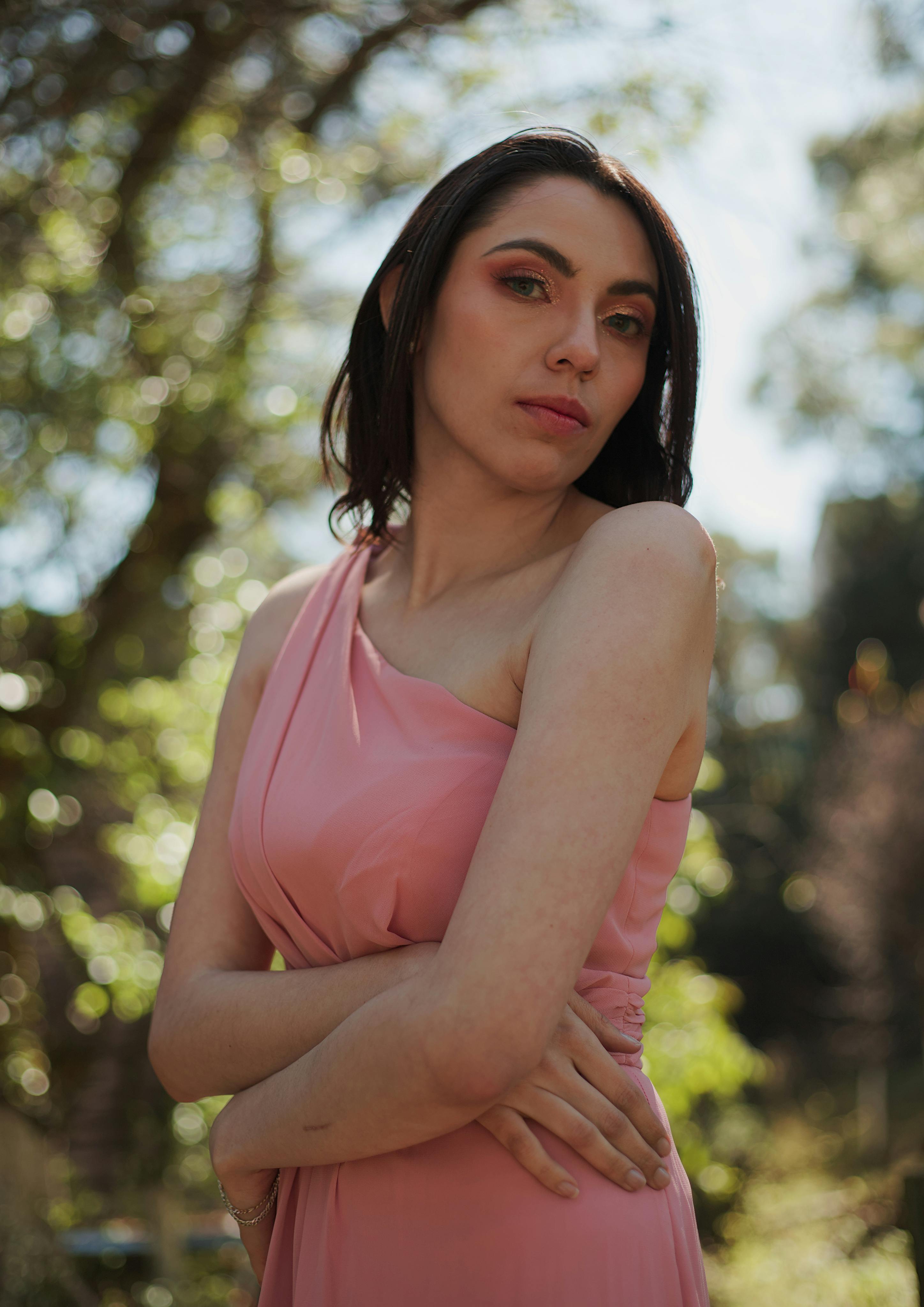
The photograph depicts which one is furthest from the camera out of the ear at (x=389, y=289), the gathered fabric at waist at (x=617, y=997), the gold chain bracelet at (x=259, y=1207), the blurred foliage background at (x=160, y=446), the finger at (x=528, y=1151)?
the blurred foliage background at (x=160, y=446)

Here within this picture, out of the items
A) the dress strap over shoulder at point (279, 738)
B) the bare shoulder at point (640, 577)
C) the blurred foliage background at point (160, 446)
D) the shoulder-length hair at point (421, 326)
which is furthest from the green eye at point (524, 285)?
the blurred foliage background at point (160, 446)

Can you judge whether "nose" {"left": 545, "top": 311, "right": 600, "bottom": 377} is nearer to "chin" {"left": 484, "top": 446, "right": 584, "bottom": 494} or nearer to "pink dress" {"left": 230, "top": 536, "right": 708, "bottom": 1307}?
"chin" {"left": 484, "top": 446, "right": 584, "bottom": 494}

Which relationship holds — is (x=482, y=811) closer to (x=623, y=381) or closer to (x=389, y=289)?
(x=623, y=381)

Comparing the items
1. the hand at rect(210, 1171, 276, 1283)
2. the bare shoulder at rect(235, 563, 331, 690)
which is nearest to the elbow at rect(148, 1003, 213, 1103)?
the hand at rect(210, 1171, 276, 1283)

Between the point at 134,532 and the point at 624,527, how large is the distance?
3584 millimetres

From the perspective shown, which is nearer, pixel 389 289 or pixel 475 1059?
pixel 475 1059

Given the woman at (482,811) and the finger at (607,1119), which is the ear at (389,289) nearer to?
the woman at (482,811)

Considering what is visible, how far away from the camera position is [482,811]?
50.6 inches

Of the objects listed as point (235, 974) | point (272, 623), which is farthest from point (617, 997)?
point (272, 623)

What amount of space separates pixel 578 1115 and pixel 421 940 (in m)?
0.26

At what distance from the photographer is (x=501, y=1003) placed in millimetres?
1076

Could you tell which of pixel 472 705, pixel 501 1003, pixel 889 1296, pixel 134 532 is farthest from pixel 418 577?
pixel 889 1296

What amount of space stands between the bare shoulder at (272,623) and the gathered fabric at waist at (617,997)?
72cm

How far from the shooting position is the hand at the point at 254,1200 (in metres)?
1.40
